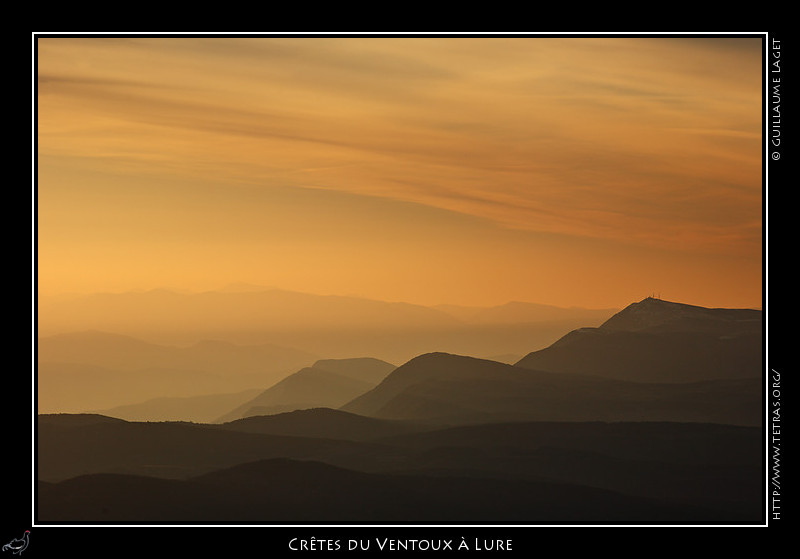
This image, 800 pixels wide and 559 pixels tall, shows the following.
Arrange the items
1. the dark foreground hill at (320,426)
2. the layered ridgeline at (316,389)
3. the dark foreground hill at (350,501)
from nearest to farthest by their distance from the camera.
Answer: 1. the dark foreground hill at (350,501)
2. the dark foreground hill at (320,426)
3. the layered ridgeline at (316,389)

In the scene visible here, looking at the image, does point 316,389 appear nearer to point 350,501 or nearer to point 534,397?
point 350,501

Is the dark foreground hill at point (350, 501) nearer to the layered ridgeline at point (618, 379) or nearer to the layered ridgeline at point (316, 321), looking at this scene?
the layered ridgeline at point (618, 379)

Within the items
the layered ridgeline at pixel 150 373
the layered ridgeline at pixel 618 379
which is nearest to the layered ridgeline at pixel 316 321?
the layered ridgeline at pixel 150 373

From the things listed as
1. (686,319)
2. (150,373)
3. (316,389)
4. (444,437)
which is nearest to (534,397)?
(444,437)

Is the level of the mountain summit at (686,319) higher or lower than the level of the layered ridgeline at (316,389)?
higher

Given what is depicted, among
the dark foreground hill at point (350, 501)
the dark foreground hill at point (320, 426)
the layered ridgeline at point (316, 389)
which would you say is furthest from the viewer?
the layered ridgeline at point (316, 389)

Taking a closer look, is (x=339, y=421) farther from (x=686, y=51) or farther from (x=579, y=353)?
(x=686, y=51)

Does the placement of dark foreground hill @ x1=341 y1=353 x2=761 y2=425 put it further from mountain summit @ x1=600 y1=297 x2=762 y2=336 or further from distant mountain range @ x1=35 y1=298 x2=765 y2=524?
mountain summit @ x1=600 y1=297 x2=762 y2=336
